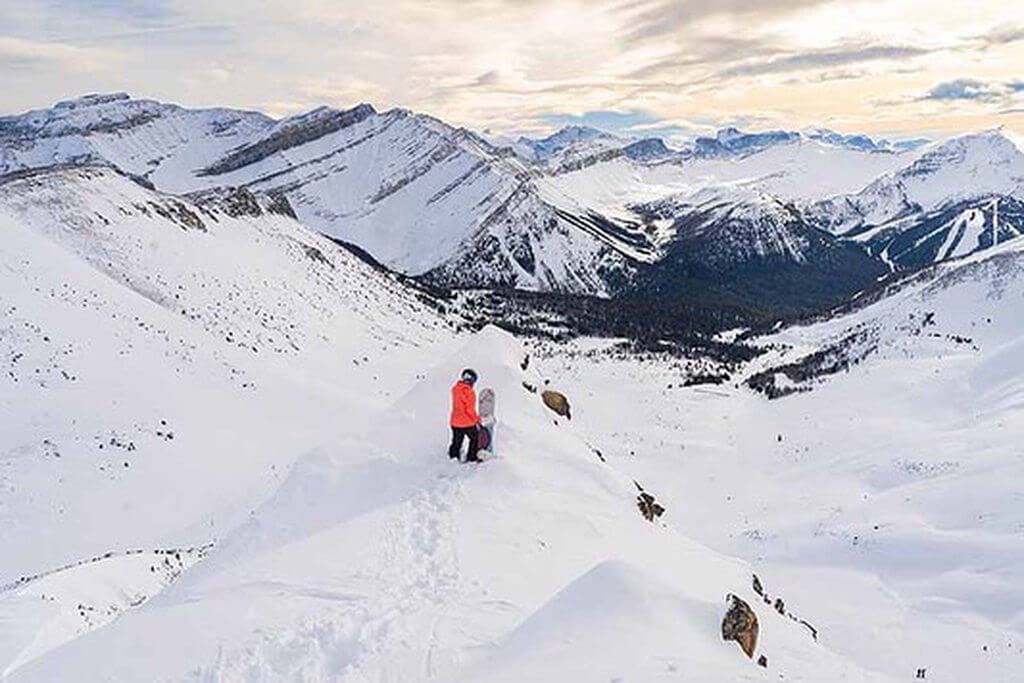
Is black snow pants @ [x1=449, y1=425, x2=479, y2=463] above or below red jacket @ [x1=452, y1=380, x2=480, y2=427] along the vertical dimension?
below

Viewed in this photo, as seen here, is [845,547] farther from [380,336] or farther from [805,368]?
[805,368]

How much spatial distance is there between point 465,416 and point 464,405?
0.20 meters

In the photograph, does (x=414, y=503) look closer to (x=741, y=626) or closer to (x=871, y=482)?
(x=741, y=626)

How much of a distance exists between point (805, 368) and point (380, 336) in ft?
130

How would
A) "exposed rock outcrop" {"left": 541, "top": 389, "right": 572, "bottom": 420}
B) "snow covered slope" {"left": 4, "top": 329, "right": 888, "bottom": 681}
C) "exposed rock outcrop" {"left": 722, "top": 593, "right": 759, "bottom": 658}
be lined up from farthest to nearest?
"exposed rock outcrop" {"left": 541, "top": 389, "right": 572, "bottom": 420} → "exposed rock outcrop" {"left": 722, "top": 593, "right": 759, "bottom": 658} → "snow covered slope" {"left": 4, "top": 329, "right": 888, "bottom": 681}

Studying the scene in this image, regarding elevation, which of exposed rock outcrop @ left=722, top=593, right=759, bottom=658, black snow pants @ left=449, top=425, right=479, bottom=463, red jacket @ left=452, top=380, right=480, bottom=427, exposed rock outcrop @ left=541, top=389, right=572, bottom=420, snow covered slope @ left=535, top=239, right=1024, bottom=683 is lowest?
snow covered slope @ left=535, top=239, right=1024, bottom=683

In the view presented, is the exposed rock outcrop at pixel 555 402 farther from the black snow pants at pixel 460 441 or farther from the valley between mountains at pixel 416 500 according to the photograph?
the black snow pants at pixel 460 441

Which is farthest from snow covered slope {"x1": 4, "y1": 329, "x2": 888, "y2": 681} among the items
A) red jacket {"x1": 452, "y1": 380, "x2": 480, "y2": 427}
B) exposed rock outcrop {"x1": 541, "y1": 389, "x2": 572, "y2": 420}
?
exposed rock outcrop {"x1": 541, "y1": 389, "x2": 572, "y2": 420}

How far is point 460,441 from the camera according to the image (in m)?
15.4

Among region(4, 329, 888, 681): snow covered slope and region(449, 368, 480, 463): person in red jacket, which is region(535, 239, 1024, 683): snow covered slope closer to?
region(4, 329, 888, 681): snow covered slope

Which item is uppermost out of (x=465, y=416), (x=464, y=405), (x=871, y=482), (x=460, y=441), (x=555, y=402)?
(x=464, y=405)

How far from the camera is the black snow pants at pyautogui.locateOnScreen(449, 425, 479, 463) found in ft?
50.1

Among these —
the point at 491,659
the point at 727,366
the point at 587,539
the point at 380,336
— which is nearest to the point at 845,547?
the point at 587,539

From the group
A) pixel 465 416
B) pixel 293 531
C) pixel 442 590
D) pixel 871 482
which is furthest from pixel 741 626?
pixel 871 482
